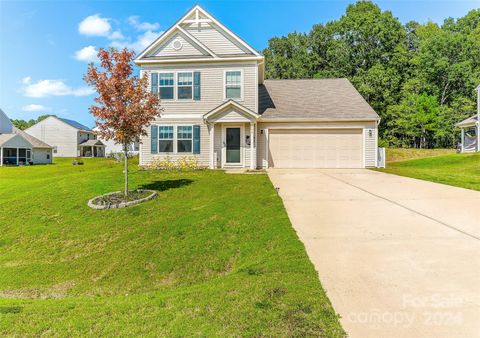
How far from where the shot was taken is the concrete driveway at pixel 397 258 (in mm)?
2857

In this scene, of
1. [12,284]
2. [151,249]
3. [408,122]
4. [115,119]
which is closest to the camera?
[12,284]

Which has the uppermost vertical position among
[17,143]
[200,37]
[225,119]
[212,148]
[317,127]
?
[200,37]

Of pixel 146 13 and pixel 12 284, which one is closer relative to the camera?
pixel 12 284

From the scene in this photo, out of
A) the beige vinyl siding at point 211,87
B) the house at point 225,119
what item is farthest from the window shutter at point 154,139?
the beige vinyl siding at point 211,87

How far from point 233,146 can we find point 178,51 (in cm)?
618

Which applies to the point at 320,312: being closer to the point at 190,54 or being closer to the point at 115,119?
the point at 115,119

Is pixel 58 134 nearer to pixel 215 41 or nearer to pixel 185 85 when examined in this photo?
pixel 185 85

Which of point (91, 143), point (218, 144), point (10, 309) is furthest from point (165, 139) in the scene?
point (91, 143)

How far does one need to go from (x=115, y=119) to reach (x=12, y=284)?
506 cm

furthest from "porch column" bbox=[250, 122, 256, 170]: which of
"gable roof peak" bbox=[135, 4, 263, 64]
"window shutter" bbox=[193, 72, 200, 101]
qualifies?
"gable roof peak" bbox=[135, 4, 263, 64]

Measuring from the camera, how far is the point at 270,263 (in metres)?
4.33

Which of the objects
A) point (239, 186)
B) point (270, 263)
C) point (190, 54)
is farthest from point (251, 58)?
point (270, 263)

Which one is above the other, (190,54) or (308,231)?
(190,54)

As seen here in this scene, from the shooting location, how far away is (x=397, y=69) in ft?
116
